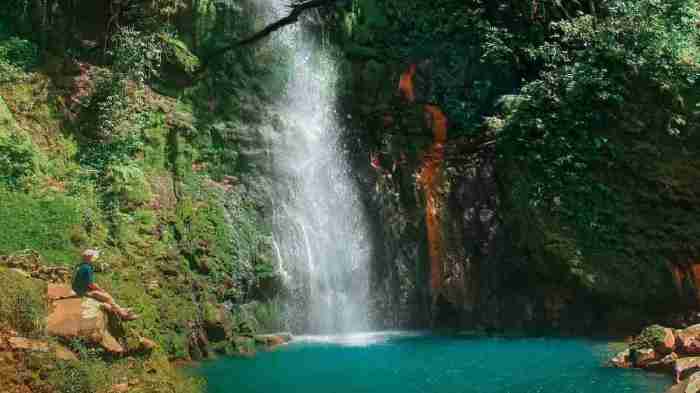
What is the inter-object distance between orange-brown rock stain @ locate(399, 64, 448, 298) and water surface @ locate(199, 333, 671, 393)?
2324 mm

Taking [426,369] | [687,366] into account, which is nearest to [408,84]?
[426,369]

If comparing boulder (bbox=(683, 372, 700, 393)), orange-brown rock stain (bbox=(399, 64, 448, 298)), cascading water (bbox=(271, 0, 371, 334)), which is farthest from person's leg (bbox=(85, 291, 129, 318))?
orange-brown rock stain (bbox=(399, 64, 448, 298))

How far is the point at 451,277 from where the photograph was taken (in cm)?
1455

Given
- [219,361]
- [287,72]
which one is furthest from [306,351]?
[287,72]

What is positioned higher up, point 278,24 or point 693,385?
point 278,24

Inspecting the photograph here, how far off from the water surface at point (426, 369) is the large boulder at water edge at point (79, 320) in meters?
1.47

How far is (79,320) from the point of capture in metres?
7.50

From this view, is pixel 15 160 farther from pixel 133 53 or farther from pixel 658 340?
pixel 658 340

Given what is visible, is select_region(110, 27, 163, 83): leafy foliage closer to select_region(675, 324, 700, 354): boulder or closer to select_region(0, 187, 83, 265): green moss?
select_region(0, 187, 83, 265): green moss

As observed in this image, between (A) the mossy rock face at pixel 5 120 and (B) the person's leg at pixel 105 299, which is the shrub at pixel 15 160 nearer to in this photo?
(A) the mossy rock face at pixel 5 120

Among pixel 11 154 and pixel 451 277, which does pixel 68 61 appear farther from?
pixel 451 277

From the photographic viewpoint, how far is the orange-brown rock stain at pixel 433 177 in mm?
14672

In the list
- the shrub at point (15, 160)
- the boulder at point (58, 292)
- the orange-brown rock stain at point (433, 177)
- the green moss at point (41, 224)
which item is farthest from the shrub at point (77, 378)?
the orange-brown rock stain at point (433, 177)

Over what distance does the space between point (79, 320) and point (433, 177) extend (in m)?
9.64
